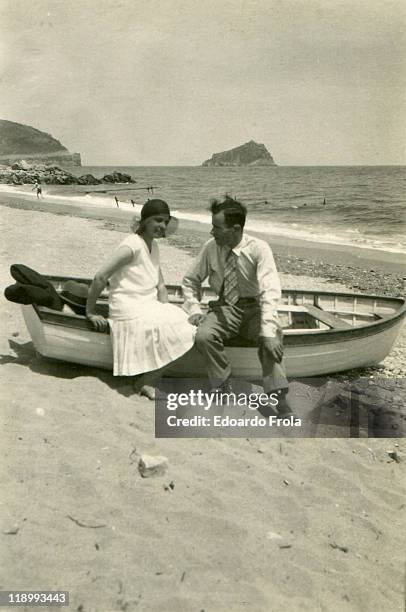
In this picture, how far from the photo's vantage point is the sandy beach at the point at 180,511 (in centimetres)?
231

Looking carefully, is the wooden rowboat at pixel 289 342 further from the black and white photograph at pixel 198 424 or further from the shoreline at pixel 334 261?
the shoreline at pixel 334 261

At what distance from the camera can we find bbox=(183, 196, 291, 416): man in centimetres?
371

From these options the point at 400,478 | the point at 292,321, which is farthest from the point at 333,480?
the point at 292,321

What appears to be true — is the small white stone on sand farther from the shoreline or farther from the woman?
the shoreline

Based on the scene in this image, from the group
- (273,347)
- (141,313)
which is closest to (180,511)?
(273,347)

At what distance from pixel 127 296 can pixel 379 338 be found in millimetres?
2465

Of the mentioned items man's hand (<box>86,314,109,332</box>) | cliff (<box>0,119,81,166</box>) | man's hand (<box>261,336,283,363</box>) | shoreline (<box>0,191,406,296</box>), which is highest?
cliff (<box>0,119,81,166</box>)

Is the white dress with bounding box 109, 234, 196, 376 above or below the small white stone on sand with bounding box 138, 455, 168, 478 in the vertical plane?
above

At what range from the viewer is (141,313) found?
12.3ft

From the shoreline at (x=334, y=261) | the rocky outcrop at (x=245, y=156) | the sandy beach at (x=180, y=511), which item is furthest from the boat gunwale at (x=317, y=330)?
the rocky outcrop at (x=245, y=156)

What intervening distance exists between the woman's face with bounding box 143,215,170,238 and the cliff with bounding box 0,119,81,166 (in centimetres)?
4305

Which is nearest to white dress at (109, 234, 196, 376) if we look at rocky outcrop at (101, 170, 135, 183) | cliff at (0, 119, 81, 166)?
cliff at (0, 119, 81, 166)

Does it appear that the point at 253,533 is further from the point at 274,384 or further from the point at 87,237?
the point at 87,237

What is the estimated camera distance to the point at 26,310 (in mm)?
4199
